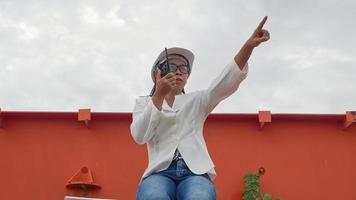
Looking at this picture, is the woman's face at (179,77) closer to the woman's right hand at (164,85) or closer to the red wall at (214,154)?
the woman's right hand at (164,85)

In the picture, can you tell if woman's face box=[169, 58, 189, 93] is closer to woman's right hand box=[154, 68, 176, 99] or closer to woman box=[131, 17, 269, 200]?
woman box=[131, 17, 269, 200]

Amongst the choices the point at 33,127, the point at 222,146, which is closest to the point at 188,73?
the point at 222,146

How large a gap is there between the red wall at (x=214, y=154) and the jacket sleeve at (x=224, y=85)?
322 cm

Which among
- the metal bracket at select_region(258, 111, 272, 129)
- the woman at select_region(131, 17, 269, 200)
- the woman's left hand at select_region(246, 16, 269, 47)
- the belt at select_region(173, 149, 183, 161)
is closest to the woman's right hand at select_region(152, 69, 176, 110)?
the woman at select_region(131, 17, 269, 200)

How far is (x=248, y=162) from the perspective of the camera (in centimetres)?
562

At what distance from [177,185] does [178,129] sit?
1.02ft

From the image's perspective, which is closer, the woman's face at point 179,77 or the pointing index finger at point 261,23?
the pointing index finger at point 261,23

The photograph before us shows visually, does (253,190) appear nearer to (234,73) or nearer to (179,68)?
(179,68)

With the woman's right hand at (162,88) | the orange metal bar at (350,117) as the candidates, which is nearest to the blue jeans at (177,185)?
the woman's right hand at (162,88)

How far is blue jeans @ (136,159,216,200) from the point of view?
2119 mm

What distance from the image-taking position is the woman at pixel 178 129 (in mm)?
2213

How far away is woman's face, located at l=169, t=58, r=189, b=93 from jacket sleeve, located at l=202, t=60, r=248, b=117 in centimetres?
15

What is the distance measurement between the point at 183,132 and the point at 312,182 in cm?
362

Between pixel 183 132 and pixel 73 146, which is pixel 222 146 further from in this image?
pixel 183 132
